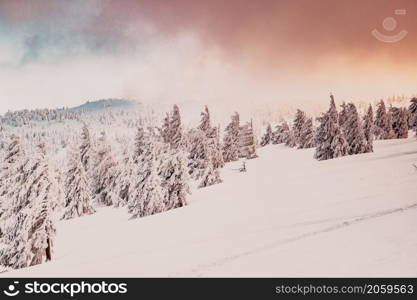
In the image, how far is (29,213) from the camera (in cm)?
1133

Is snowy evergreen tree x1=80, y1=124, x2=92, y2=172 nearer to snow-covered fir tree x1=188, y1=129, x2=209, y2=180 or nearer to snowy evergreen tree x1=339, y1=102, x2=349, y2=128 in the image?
snow-covered fir tree x1=188, y1=129, x2=209, y2=180

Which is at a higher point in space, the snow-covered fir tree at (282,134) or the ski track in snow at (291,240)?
the snow-covered fir tree at (282,134)

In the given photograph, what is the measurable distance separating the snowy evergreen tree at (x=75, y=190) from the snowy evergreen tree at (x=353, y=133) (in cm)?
2572

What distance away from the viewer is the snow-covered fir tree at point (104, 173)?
2820 cm

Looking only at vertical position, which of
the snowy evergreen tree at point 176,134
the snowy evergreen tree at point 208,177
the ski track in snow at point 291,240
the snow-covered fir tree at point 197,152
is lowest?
the snowy evergreen tree at point 208,177

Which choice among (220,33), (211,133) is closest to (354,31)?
(220,33)

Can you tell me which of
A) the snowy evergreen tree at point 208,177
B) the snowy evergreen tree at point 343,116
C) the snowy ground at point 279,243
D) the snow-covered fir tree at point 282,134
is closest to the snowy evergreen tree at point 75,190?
the snowy evergreen tree at point 208,177

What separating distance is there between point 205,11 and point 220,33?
24.3 inches

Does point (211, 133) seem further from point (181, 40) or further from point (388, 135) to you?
point (388, 135)

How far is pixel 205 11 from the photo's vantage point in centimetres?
709

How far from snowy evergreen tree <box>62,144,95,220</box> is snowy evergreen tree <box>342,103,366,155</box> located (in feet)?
84.4

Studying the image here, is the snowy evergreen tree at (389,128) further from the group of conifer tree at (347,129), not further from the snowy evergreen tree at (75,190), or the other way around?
the snowy evergreen tree at (75,190)

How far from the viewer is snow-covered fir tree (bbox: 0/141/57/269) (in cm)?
1133

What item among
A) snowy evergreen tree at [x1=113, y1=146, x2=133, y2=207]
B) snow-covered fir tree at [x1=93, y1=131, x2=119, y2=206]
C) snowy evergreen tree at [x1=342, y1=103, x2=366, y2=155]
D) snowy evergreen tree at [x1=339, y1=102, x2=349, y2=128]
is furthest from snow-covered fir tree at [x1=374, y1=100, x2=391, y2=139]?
snow-covered fir tree at [x1=93, y1=131, x2=119, y2=206]
